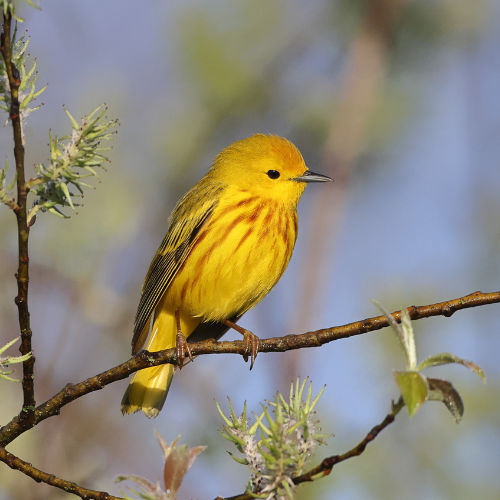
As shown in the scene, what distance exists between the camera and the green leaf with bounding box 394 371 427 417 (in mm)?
1498

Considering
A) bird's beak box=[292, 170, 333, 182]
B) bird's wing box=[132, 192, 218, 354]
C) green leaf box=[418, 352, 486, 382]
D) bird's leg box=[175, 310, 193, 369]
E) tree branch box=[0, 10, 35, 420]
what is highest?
bird's beak box=[292, 170, 333, 182]

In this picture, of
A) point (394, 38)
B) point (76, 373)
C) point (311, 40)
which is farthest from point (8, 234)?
point (394, 38)

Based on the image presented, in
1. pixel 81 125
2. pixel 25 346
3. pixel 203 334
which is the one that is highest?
pixel 203 334

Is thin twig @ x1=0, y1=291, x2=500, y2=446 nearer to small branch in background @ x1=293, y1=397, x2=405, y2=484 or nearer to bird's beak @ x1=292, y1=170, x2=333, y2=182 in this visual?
small branch in background @ x1=293, y1=397, x2=405, y2=484

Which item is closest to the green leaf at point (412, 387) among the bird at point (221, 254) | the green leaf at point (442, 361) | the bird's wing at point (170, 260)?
the green leaf at point (442, 361)

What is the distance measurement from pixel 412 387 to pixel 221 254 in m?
2.78

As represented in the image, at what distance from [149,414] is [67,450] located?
657mm

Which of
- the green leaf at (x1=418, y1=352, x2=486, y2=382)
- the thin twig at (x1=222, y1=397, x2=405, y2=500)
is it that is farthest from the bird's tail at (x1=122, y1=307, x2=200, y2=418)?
the green leaf at (x1=418, y1=352, x2=486, y2=382)

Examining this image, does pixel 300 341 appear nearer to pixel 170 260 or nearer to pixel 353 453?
pixel 353 453

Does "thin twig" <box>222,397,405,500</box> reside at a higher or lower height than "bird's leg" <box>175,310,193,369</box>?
lower

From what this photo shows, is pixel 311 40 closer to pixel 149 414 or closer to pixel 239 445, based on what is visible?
A: pixel 149 414

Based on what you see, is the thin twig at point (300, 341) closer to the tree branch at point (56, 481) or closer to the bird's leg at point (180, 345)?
the tree branch at point (56, 481)

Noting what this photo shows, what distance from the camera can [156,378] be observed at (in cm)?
448

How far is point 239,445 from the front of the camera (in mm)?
1812
